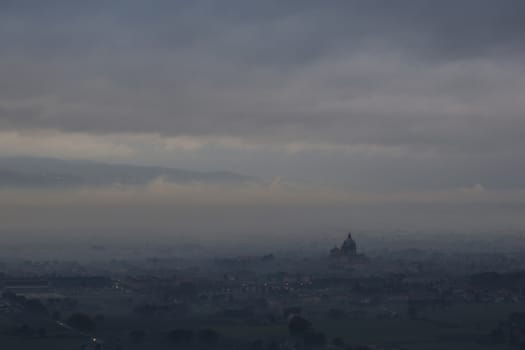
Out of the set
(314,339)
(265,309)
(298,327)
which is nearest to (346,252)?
(265,309)

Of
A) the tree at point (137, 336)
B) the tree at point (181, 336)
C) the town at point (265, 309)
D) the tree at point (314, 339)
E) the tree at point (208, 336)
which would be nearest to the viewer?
the tree at point (314, 339)

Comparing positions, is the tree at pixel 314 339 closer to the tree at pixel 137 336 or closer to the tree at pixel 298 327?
the tree at pixel 298 327

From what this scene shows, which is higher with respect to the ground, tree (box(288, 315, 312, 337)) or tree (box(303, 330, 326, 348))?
tree (box(288, 315, 312, 337))

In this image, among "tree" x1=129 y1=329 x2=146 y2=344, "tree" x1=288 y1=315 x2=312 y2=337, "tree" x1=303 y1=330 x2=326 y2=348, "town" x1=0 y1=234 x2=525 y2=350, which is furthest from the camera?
"tree" x1=288 y1=315 x2=312 y2=337

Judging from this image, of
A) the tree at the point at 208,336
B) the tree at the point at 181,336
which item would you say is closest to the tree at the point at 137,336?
the tree at the point at 181,336

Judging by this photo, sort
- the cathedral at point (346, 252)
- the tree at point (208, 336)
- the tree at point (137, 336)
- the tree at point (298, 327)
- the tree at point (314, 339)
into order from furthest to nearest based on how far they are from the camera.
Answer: the cathedral at point (346, 252) → the tree at point (298, 327) → the tree at point (137, 336) → the tree at point (208, 336) → the tree at point (314, 339)

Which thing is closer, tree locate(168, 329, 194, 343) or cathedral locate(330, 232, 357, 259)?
tree locate(168, 329, 194, 343)

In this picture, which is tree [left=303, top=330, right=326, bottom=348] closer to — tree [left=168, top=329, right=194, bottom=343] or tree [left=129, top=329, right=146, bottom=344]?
tree [left=168, top=329, right=194, bottom=343]

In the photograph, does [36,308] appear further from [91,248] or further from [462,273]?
[91,248]

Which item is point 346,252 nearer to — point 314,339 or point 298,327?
point 298,327

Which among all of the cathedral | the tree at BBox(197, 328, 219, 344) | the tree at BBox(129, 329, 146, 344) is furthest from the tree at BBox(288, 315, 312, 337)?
the cathedral

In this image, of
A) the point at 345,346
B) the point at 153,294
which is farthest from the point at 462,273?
the point at 345,346

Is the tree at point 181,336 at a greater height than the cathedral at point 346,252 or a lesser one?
lesser
